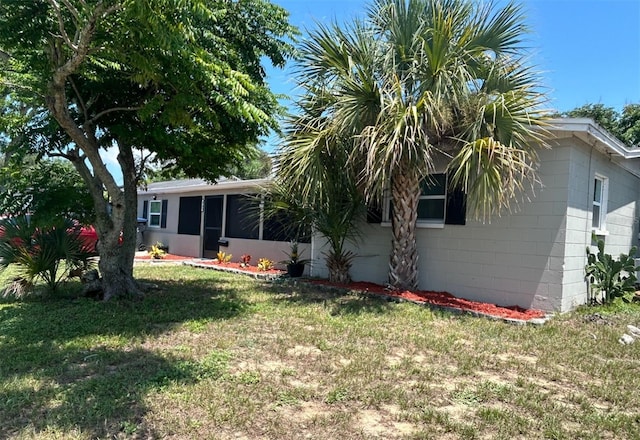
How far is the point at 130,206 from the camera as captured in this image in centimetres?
802

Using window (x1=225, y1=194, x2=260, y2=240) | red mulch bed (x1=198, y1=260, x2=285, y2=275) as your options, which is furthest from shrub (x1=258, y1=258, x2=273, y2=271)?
window (x1=225, y1=194, x2=260, y2=240)

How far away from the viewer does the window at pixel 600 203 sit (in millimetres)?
8656

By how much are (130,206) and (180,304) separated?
7.10 ft

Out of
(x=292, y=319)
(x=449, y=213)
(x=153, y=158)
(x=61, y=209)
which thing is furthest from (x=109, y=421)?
(x=449, y=213)

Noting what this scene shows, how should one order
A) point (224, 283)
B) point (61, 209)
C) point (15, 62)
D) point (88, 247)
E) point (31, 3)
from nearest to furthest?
point (31, 3) → point (15, 62) → point (61, 209) → point (88, 247) → point (224, 283)

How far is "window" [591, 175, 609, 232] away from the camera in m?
8.66

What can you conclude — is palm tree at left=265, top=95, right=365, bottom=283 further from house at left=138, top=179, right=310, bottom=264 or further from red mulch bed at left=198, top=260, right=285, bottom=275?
red mulch bed at left=198, top=260, right=285, bottom=275

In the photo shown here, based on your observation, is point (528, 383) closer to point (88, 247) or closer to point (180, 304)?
point (180, 304)

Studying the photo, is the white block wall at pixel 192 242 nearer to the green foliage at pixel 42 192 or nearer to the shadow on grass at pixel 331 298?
the shadow on grass at pixel 331 298

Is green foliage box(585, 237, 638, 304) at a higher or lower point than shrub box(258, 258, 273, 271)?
higher

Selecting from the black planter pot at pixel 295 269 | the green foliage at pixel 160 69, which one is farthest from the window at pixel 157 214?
the green foliage at pixel 160 69

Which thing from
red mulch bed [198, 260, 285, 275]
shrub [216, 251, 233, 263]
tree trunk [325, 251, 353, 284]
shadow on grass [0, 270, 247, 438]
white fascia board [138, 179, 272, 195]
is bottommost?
shadow on grass [0, 270, 247, 438]

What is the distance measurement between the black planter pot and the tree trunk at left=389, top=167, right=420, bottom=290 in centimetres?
297

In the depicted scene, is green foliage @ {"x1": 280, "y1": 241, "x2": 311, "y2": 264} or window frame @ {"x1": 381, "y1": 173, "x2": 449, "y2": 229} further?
green foliage @ {"x1": 280, "y1": 241, "x2": 311, "y2": 264}
